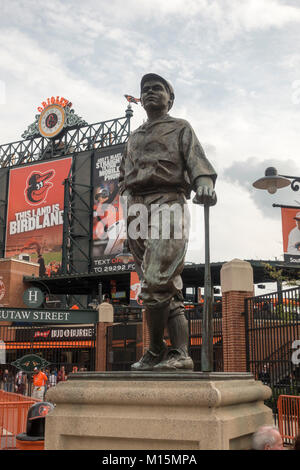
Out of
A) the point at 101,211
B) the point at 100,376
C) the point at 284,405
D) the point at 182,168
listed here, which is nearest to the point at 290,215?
the point at 284,405

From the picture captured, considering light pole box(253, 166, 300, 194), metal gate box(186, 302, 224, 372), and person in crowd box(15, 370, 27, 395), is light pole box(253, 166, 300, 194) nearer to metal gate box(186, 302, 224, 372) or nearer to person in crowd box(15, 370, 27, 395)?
metal gate box(186, 302, 224, 372)

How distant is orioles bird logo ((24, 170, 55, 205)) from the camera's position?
4547 cm

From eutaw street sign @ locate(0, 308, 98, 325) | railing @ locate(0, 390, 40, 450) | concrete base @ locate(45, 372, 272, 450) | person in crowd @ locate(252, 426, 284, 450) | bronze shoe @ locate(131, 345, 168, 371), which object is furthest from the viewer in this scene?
eutaw street sign @ locate(0, 308, 98, 325)

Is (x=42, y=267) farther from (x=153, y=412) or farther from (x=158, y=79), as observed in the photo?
(x=153, y=412)

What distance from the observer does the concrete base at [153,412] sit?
11.7 feet

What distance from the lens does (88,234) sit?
42.2 m

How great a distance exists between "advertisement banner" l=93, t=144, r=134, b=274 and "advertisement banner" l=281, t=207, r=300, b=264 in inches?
927

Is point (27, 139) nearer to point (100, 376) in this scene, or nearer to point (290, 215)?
point (290, 215)

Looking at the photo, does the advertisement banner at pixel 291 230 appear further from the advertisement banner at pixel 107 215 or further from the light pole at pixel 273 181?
the advertisement banner at pixel 107 215

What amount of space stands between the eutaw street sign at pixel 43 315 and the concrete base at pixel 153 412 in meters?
11.5

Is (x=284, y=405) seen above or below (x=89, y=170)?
below

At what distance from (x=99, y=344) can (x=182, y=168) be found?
1494cm

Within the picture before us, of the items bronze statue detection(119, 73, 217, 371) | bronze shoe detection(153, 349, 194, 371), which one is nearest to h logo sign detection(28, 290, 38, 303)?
bronze statue detection(119, 73, 217, 371)
